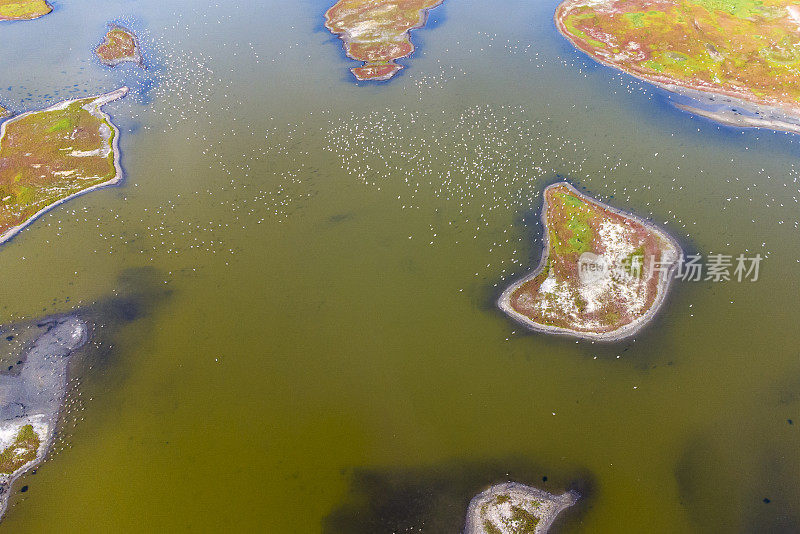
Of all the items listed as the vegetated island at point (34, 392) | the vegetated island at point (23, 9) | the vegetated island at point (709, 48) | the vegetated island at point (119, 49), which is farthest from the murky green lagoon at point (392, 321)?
the vegetated island at point (23, 9)

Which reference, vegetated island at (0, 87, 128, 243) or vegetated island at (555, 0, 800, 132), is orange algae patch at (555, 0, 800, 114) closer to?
vegetated island at (555, 0, 800, 132)

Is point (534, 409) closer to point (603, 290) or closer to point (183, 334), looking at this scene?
point (603, 290)

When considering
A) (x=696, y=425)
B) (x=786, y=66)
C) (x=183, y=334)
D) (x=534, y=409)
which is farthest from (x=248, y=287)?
(x=786, y=66)

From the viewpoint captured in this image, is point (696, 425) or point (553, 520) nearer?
point (553, 520)

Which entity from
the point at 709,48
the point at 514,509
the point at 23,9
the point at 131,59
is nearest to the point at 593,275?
the point at 514,509

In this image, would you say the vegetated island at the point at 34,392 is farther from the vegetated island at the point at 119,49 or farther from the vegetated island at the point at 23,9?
the vegetated island at the point at 23,9

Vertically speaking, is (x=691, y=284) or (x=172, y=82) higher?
(x=172, y=82)
